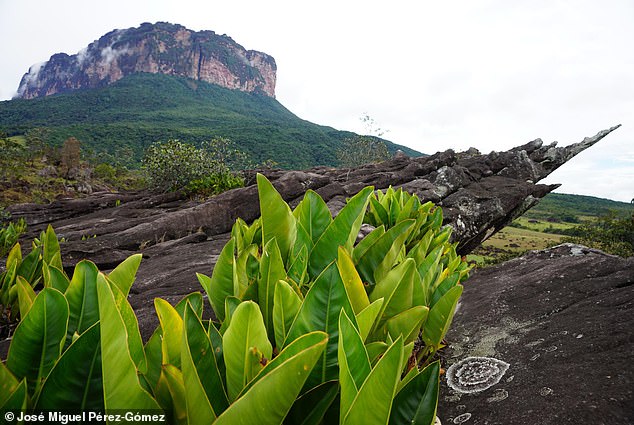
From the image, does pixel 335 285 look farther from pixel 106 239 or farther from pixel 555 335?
pixel 106 239

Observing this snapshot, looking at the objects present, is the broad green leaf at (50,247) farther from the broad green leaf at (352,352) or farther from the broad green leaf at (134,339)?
the broad green leaf at (352,352)

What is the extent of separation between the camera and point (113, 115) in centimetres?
11756

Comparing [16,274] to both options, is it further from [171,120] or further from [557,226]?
[171,120]

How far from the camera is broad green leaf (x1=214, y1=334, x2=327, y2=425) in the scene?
0.69 metres

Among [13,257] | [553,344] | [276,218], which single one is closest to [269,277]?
[276,218]

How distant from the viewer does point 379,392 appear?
0.73 m

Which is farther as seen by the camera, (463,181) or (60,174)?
(60,174)

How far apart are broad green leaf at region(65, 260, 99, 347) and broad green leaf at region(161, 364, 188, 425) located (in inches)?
14.6

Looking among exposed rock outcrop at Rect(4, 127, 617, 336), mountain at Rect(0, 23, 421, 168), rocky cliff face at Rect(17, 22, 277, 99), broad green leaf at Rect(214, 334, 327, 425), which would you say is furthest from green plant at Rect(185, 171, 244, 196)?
rocky cliff face at Rect(17, 22, 277, 99)

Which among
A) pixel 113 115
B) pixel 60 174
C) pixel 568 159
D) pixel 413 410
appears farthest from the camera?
pixel 113 115

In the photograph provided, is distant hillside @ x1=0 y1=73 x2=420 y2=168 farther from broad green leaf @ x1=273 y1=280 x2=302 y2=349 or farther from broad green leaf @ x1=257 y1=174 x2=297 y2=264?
broad green leaf @ x1=273 y1=280 x2=302 y2=349

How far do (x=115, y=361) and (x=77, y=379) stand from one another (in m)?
0.13

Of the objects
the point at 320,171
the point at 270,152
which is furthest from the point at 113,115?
the point at 320,171

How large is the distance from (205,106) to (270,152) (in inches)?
2640
